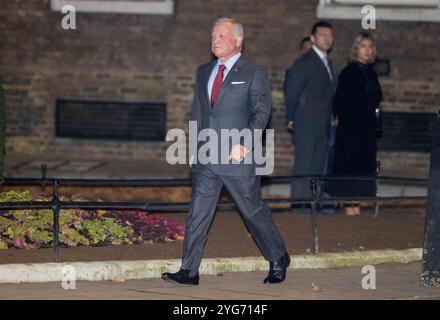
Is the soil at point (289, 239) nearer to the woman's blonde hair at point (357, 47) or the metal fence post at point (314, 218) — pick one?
the metal fence post at point (314, 218)

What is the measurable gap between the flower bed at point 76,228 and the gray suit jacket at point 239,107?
1545 mm

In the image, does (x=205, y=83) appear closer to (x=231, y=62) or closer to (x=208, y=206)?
(x=231, y=62)

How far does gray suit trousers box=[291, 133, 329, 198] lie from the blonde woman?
220 mm

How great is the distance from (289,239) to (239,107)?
7.69 ft

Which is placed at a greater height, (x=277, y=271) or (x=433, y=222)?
(x=433, y=222)

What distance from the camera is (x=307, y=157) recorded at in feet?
43.5

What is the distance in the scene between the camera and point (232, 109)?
9328 mm

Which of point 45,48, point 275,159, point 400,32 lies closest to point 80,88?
point 45,48

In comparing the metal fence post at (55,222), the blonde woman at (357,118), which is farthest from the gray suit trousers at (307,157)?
the metal fence post at (55,222)

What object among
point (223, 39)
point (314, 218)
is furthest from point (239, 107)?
point (314, 218)

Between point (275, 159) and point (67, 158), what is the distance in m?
2.96

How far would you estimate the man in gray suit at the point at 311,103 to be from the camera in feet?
42.9

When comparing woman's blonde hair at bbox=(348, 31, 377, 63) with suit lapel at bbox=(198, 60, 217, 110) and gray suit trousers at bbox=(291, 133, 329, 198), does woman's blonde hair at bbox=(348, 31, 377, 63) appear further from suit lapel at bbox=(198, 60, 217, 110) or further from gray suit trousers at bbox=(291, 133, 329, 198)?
suit lapel at bbox=(198, 60, 217, 110)

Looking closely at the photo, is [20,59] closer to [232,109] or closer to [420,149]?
[420,149]
